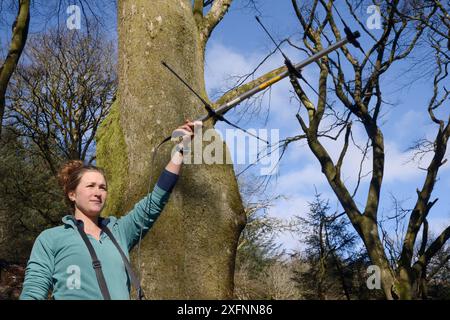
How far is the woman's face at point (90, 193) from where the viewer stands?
2539 mm

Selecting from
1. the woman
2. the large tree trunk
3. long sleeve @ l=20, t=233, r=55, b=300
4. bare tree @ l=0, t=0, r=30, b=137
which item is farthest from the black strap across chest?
bare tree @ l=0, t=0, r=30, b=137

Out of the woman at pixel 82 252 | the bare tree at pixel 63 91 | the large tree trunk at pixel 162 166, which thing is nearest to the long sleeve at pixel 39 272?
the woman at pixel 82 252

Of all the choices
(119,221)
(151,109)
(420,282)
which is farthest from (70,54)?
(119,221)

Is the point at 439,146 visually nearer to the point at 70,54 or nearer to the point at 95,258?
the point at 95,258

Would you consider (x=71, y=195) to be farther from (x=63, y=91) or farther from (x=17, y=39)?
(x=63, y=91)

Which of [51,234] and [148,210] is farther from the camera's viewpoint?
[148,210]

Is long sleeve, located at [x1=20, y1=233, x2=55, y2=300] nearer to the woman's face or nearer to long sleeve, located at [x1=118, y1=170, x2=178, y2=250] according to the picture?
the woman's face

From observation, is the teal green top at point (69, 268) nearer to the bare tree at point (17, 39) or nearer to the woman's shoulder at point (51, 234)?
the woman's shoulder at point (51, 234)

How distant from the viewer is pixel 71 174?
2684 mm

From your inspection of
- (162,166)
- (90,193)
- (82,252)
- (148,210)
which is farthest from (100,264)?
(162,166)

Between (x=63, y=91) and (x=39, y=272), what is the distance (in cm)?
1638

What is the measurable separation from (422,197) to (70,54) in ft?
41.2

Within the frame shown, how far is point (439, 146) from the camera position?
10.5m

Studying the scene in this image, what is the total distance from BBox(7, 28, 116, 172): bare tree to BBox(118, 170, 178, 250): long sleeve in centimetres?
1502
